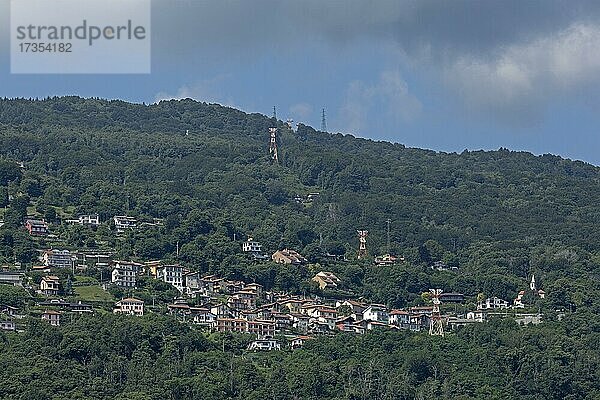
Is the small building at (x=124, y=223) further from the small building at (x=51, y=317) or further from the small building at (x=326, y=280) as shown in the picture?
the small building at (x=51, y=317)

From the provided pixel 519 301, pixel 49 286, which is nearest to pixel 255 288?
pixel 49 286

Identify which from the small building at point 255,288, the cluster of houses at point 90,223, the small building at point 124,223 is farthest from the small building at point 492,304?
the small building at point 124,223

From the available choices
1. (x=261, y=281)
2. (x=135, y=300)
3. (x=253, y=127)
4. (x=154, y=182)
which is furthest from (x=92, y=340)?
(x=253, y=127)

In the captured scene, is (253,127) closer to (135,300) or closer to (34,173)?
(34,173)

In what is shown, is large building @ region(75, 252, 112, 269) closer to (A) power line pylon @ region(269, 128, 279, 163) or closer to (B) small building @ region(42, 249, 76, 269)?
(B) small building @ region(42, 249, 76, 269)

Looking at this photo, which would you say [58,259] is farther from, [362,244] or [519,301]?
[519,301]

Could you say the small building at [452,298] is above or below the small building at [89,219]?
below
